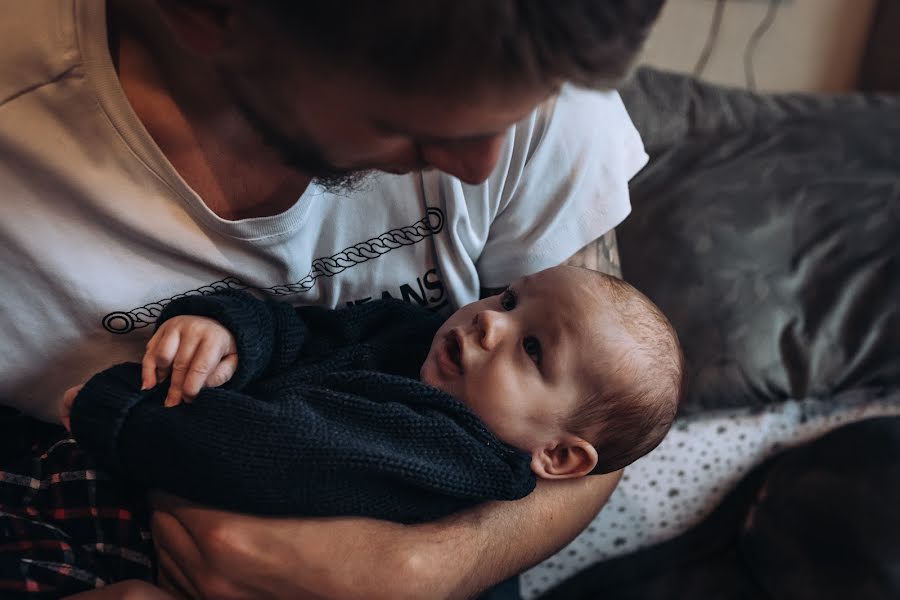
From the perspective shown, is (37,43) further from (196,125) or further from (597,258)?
(597,258)

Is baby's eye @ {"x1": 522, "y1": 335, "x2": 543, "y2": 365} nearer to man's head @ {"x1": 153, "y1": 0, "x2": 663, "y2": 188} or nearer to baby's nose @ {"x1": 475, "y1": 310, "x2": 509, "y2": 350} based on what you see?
baby's nose @ {"x1": 475, "y1": 310, "x2": 509, "y2": 350}

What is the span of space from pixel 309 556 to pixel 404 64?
2.10 feet

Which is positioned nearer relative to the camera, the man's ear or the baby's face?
the man's ear

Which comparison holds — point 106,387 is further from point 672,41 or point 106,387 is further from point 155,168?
point 672,41

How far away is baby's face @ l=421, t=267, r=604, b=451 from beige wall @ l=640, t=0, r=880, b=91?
5.35ft

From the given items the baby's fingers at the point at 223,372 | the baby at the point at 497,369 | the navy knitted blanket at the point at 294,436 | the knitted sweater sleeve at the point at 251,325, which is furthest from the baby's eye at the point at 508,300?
the baby's fingers at the point at 223,372

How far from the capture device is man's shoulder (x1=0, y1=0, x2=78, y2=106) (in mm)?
866

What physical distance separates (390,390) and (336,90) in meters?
0.45

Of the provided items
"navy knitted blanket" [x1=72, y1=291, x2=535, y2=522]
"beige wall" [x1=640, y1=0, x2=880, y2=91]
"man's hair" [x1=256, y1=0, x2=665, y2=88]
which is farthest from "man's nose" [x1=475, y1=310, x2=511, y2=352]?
"beige wall" [x1=640, y1=0, x2=880, y2=91]

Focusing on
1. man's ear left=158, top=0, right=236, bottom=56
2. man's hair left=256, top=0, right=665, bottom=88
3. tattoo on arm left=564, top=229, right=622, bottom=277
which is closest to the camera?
man's hair left=256, top=0, right=665, bottom=88

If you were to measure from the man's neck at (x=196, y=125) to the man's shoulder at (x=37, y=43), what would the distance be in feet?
0.20

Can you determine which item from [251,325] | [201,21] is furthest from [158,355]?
[201,21]

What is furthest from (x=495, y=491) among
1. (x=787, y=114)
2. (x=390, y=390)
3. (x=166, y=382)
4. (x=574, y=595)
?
(x=787, y=114)

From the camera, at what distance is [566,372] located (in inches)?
43.9
